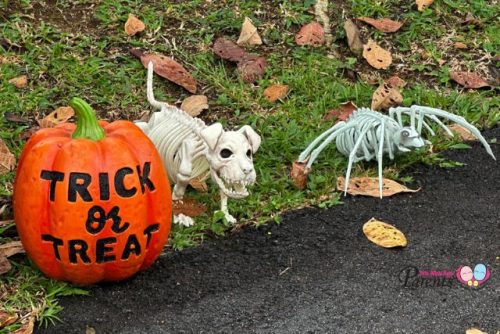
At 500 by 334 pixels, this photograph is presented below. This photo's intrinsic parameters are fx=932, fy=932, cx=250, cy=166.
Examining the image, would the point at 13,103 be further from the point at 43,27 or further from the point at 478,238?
the point at 478,238

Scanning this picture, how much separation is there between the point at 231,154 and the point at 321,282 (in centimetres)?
62

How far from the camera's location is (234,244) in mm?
3883

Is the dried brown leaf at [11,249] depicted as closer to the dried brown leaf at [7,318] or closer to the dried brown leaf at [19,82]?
the dried brown leaf at [7,318]

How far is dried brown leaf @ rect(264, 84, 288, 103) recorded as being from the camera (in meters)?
5.03

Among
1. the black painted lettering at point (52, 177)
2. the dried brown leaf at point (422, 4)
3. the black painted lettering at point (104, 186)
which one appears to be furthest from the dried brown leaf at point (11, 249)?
the dried brown leaf at point (422, 4)

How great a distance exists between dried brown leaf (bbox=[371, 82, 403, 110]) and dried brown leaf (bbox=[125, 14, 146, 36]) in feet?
4.74

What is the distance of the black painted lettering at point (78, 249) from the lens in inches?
134

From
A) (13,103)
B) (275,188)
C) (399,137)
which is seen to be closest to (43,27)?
(13,103)

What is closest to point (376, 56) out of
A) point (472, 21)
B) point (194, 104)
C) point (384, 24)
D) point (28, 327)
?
point (384, 24)

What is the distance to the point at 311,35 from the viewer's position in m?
5.53

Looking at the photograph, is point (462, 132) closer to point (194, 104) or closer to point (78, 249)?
point (194, 104)

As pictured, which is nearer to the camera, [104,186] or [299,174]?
[104,186]

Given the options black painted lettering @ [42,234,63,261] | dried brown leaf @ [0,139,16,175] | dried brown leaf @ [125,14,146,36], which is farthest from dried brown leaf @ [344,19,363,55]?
black painted lettering @ [42,234,63,261]

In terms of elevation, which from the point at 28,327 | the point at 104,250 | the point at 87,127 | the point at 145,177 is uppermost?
the point at 87,127
